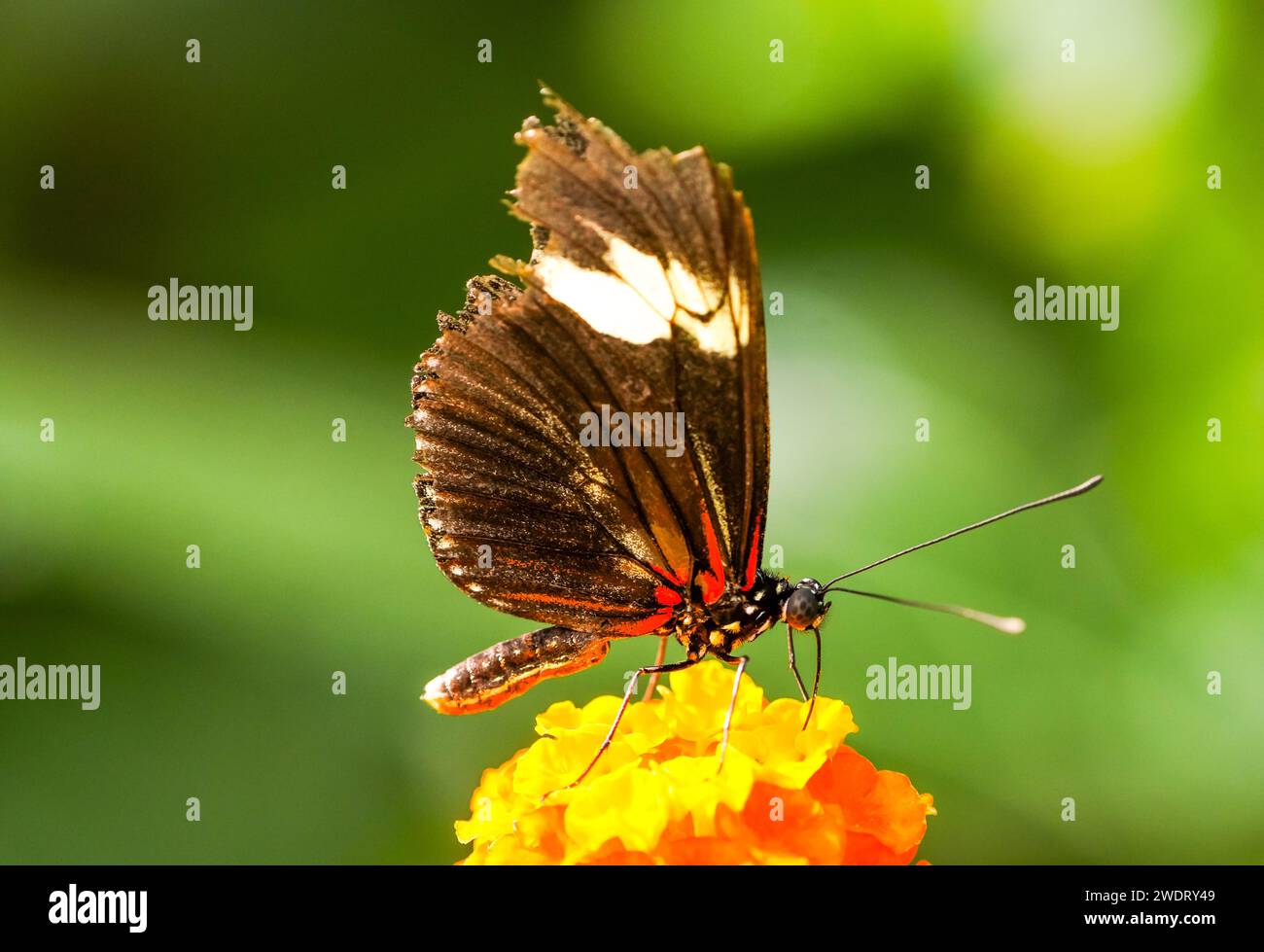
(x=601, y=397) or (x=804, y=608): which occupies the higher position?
(x=601, y=397)

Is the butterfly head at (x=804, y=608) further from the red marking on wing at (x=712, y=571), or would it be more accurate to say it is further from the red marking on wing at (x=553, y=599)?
the red marking on wing at (x=553, y=599)

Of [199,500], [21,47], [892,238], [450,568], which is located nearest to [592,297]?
[450,568]

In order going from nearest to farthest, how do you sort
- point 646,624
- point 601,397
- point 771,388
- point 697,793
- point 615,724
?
point 697,793 < point 615,724 < point 601,397 < point 646,624 < point 771,388

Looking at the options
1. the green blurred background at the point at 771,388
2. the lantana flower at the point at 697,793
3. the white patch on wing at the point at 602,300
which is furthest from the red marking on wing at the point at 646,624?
the green blurred background at the point at 771,388

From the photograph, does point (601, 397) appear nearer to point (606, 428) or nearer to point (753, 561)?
point (606, 428)

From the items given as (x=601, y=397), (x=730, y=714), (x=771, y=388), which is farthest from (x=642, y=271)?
(x=771, y=388)

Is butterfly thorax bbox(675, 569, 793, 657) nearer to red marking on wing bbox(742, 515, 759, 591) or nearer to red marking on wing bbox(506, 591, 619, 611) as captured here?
red marking on wing bbox(742, 515, 759, 591)

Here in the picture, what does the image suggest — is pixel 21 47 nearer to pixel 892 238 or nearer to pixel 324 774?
pixel 324 774
